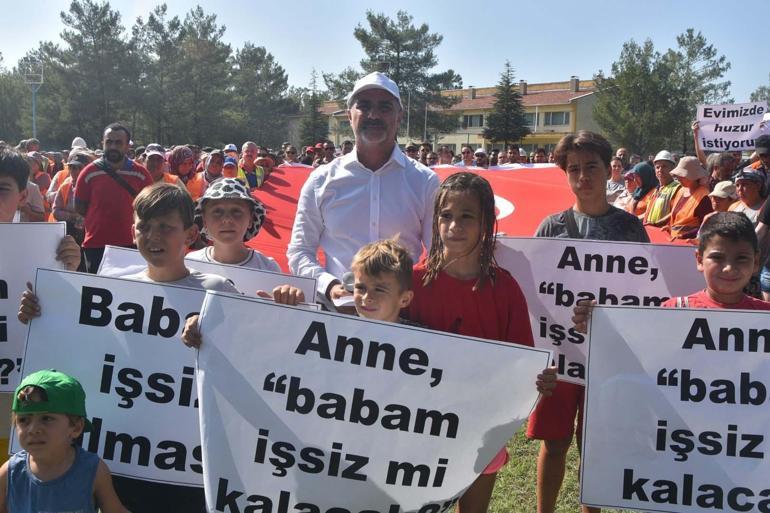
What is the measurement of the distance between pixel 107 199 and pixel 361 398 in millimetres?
5027

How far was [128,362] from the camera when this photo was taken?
2.76 meters

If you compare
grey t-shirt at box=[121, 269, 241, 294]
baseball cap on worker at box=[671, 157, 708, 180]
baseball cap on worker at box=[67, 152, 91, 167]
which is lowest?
grey t-shirt at box=[121, 269, 241, 294]

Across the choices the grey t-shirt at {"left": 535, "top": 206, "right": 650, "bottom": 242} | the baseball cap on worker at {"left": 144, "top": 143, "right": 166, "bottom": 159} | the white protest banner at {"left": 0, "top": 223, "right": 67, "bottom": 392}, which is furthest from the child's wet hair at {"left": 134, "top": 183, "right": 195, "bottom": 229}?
the baseball cap on worker at {"left": 144, "top": 143, "right": 166, "bottom": 159}

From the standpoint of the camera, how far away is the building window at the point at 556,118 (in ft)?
258

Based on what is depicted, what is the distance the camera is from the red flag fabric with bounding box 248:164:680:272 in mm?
8297

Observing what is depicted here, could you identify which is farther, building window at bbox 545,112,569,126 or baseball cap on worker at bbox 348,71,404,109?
building window at bbox 545,112,569,126

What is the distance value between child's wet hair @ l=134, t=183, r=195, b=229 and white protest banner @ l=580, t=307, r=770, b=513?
1859mm

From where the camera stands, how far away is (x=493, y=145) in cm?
6269

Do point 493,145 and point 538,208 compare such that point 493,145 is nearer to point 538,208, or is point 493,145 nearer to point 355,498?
point 538,208

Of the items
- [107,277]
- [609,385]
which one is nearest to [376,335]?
[609,385]

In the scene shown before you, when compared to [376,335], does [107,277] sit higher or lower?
higher

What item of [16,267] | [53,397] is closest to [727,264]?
[53,397]

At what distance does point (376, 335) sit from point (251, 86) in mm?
80311

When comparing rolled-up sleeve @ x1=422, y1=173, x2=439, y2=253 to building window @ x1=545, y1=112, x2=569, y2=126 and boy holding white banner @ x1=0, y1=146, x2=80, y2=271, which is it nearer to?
boy holding white banner @ x1=0, y1=146, x2=80, y2=271
